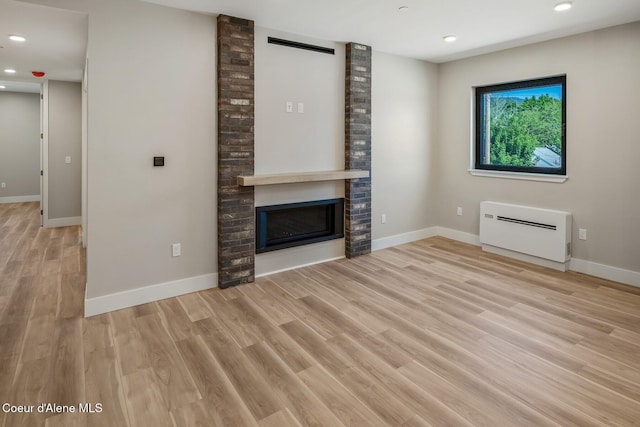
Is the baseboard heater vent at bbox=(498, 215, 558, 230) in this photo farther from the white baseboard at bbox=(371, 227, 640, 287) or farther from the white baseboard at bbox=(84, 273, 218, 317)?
the white baseboard at bbox=(84, 273, 218, 317)

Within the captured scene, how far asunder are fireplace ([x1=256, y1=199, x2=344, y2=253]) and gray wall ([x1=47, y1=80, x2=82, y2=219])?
4554 mm

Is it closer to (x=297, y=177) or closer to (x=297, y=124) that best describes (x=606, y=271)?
(x=297, y=177)

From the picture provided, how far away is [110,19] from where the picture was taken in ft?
10.0

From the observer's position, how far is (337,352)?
2574 mm

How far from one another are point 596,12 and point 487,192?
231 cm

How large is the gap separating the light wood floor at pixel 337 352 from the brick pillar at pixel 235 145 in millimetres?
325

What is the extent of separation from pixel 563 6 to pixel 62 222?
25.0 feet

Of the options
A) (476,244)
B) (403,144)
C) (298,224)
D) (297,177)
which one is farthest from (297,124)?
(476,244)

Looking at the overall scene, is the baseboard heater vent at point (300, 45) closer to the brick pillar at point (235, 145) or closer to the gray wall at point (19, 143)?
the brick pillar at point (235, 145)

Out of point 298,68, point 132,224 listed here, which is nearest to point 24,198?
point 132,224

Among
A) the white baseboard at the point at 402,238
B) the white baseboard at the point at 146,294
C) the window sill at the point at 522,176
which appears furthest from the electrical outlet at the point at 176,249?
the window sill at the point at 522,176

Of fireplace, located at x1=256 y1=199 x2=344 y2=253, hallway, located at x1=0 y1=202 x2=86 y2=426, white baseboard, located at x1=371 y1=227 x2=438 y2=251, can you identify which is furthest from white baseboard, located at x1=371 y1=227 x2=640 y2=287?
hallway, located at x1=0 y1=202 x2=86 y2=426

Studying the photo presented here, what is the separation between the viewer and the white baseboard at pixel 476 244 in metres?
3.89

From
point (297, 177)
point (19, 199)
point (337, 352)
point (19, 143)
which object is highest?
point (19, 143)
